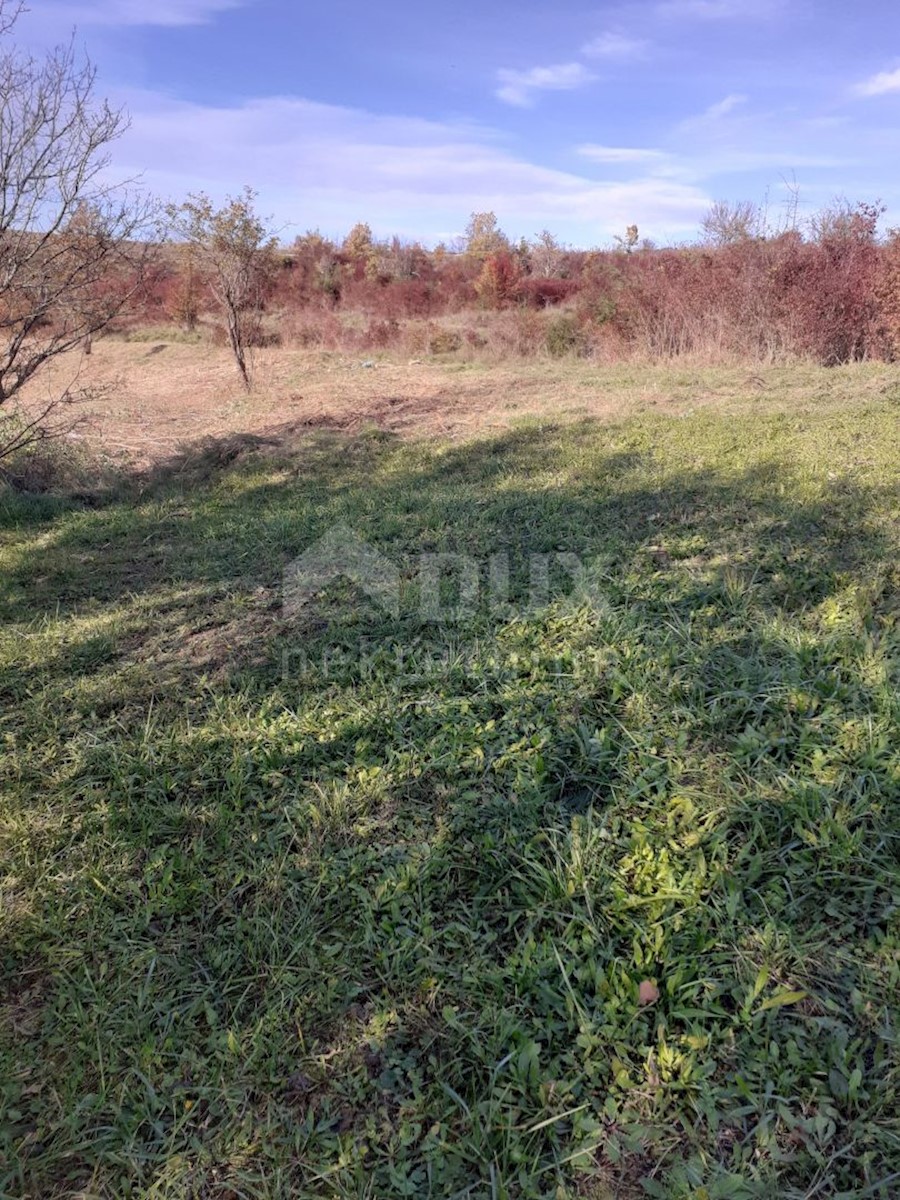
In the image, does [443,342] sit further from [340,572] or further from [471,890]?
[471,890]

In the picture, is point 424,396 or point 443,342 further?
point 443,342

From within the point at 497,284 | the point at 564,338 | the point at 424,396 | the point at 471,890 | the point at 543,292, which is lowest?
the point at 471,890

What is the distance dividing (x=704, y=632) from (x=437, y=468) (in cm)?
380

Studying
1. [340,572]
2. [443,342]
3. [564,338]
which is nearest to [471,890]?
[340,572]

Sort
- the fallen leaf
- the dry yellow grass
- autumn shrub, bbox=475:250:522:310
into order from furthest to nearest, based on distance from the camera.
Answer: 1. autumn shrub, bbox=475:250:522:310
2. the dry yellow grass
3. the fallen leaf

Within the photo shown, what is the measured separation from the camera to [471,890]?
1.91 m

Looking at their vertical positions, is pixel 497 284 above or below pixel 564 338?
above

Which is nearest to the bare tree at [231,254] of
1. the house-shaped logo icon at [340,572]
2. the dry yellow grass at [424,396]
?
the dry yellow grass at [424,396]

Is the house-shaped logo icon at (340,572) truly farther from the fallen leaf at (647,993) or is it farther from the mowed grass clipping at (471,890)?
the fallen leaf at (647,993)

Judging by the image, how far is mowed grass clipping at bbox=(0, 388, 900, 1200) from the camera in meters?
1.37

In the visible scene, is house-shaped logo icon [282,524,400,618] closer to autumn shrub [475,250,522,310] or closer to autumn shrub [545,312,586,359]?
autumn shrub [545,312,586,359]

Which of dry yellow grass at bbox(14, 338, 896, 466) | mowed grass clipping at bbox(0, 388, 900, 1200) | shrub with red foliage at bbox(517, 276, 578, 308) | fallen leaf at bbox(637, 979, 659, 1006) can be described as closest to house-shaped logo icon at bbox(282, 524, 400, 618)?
mowed grass clipping at bbox(0, 388, 900, 1200)

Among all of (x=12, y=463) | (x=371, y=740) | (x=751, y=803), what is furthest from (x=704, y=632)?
(x=12, y=463)

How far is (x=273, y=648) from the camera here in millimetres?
3215
